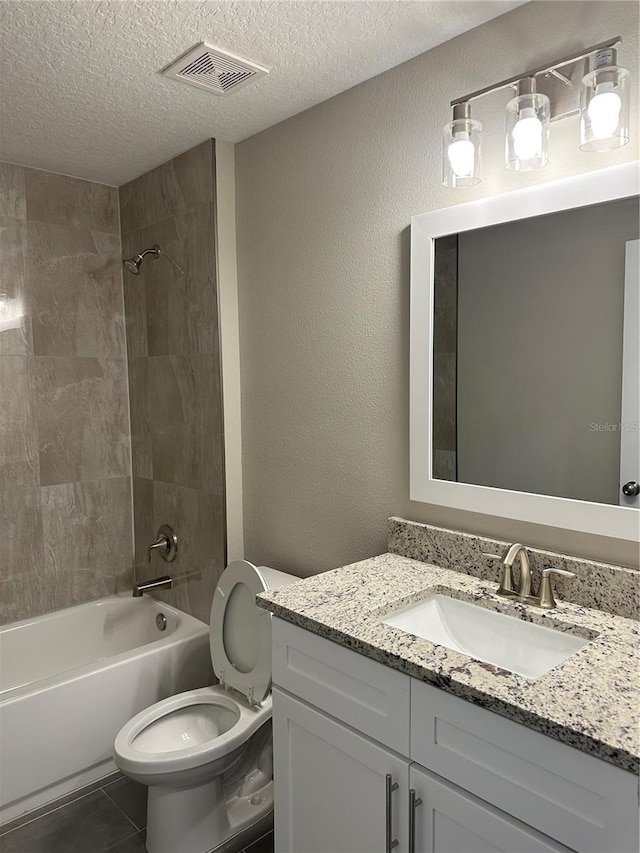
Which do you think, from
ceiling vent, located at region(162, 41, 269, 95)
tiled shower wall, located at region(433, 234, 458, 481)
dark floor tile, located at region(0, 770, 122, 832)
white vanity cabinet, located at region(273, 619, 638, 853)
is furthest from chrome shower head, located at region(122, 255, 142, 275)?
dark floor tile, located at region(0, 770, 122, 832)

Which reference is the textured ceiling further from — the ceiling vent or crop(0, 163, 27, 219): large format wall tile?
crop(0, 163, 27, 219): large format wall tile

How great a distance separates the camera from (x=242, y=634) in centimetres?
221

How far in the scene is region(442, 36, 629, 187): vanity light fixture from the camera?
138cm

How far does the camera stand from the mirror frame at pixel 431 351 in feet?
4.85

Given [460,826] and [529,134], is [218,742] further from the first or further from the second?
[529,134]

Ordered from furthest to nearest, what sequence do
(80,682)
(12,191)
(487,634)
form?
(12,191), (80,682), (487,634)

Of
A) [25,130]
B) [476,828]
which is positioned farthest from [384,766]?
[25,130]

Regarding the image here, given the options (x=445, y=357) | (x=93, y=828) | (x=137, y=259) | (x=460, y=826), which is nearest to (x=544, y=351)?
(x=445, y=357)

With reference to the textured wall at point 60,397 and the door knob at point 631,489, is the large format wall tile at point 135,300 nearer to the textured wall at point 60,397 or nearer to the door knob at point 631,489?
the textured wall at point 60,397

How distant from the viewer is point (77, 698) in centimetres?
233

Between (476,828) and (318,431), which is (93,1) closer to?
(318,431)

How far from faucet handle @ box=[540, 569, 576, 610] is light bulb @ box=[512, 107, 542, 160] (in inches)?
38.7

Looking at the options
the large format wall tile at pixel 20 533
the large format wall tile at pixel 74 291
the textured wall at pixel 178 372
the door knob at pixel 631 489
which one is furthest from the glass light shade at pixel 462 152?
the large format wall tile at pixel 20 533

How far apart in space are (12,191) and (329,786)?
254cm
